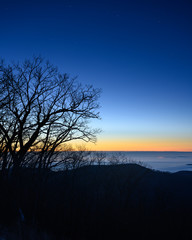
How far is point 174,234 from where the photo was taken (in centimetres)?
3119

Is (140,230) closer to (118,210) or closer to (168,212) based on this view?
(118,210)

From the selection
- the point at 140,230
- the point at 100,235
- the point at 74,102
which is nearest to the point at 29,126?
the point at 74,102

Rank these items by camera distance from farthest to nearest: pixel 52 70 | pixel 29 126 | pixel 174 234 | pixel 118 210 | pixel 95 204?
pixel 95 204 → pixel 118 210 → pixel 174 234 → pixel 52 70 → pixel 29 126

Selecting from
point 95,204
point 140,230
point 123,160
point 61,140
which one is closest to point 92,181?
point 95,204

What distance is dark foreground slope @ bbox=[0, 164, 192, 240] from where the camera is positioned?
85.2 feet

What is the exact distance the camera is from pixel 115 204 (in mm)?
38562

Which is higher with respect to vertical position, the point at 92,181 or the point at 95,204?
the point at 92,181

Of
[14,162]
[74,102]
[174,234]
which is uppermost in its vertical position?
[74,102]

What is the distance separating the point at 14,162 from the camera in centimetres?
996

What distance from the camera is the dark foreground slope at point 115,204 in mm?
25969

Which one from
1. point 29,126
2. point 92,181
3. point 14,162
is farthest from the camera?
point 92,181

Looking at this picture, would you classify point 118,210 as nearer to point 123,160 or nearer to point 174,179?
point 123,160

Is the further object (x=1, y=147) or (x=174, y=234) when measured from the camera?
(x=174, y=234)

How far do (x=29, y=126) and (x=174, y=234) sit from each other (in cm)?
3413
